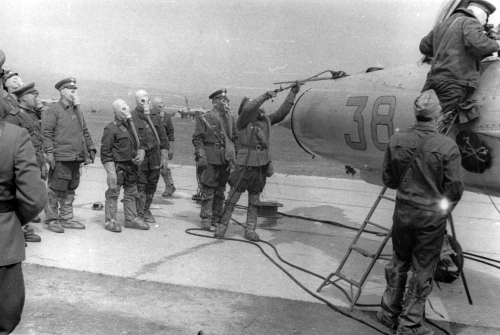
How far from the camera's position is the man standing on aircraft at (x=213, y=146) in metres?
7.97

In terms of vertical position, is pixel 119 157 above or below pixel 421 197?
below

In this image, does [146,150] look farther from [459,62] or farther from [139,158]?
[459,62]

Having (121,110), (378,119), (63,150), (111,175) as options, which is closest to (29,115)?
(63,150)

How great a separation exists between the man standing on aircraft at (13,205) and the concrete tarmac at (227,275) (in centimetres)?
134

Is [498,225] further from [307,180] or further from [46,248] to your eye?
[46,248]

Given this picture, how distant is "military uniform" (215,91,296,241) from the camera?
7.36 metres

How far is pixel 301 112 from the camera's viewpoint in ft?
24.2

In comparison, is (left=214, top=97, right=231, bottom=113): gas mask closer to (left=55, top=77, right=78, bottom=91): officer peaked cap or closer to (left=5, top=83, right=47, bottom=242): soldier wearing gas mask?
(left=55, top=77, right=78, bottom=91): officer peaked cap

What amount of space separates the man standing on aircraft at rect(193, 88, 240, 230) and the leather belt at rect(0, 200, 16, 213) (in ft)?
15.9

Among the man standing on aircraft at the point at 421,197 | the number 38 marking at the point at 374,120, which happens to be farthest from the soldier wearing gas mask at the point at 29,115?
the man standing on aircraft at the point at 421,197

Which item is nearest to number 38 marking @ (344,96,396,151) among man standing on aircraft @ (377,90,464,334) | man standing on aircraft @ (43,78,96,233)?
man standing on aircraft @ (377,90,464,334)

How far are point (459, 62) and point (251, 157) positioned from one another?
123 inches

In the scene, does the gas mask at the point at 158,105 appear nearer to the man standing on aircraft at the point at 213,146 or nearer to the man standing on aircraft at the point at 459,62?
the man standing on aircraft at the point at 213,146

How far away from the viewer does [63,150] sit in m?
7.45
